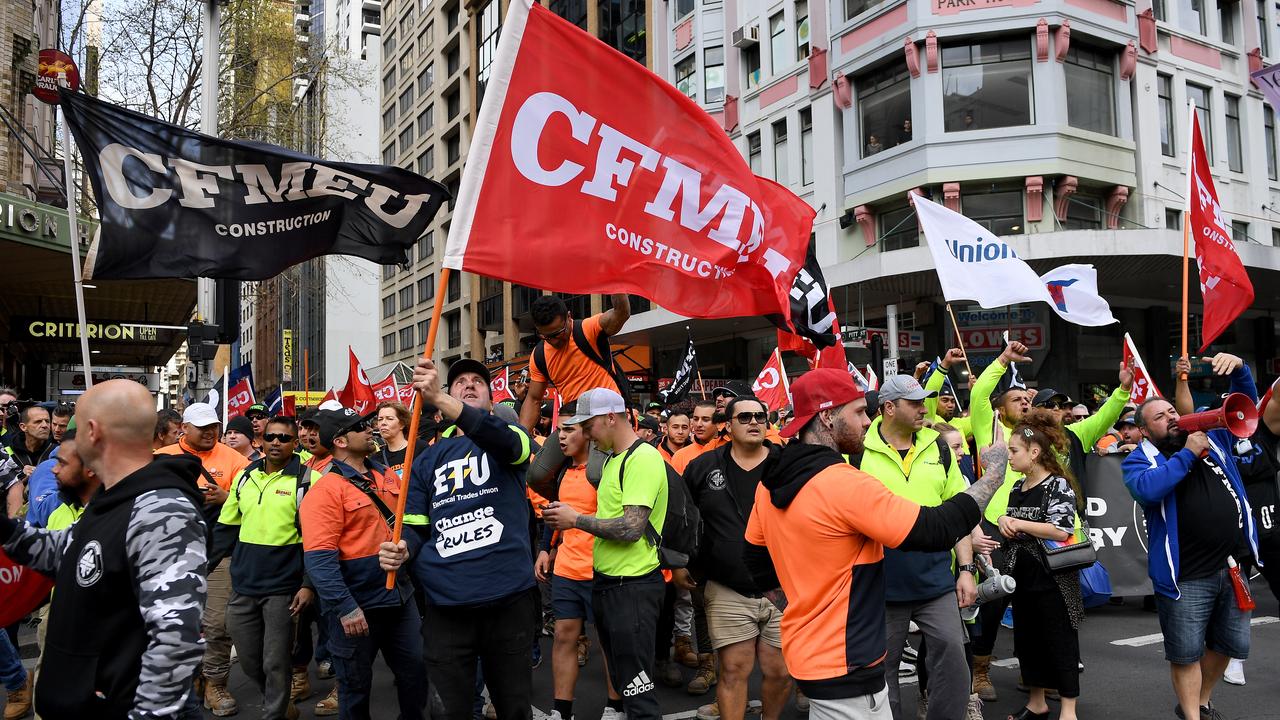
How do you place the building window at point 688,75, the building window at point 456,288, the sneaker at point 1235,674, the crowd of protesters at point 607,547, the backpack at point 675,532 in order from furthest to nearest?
the building window at point 456,288 → the building window at point 688,75 → the sneaker at point 1235,674 → the backpack at point 675,532 → the crowd of protesters at point 607,547

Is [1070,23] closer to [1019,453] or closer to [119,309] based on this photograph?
[1019,453]

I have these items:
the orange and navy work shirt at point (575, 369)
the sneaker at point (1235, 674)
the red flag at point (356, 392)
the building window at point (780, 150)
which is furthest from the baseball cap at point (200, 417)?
the building window at point (780, 150)

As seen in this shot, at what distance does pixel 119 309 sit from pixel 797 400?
25.9 metres

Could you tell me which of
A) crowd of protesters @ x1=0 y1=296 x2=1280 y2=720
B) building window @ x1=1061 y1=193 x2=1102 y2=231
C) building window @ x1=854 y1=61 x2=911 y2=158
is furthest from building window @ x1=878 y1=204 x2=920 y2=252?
crowd of protesters @ x1=0 y1=296 x2=1280 y2=720

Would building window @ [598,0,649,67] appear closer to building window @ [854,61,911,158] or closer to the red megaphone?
building window @ [854,61,911,158]

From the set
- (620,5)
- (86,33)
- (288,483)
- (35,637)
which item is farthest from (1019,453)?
(620,5)

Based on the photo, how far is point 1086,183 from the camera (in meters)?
22.8

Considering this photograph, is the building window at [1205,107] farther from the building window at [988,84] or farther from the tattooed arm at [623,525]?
the tattooed arm at [623,525]

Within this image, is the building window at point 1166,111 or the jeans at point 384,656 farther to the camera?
the building window at point 1166,111

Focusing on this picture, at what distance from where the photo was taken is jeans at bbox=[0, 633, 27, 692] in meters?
6.65

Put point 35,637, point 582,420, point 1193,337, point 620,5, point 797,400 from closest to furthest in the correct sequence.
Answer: point 797,400 < point 582,420 < point 35,637 < point 1193,337 < point 620,5

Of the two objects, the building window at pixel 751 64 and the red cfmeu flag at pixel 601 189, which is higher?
the building window at pixel 751 64

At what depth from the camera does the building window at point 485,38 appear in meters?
49.5

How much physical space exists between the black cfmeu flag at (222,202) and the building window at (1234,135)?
25935 millimetres
